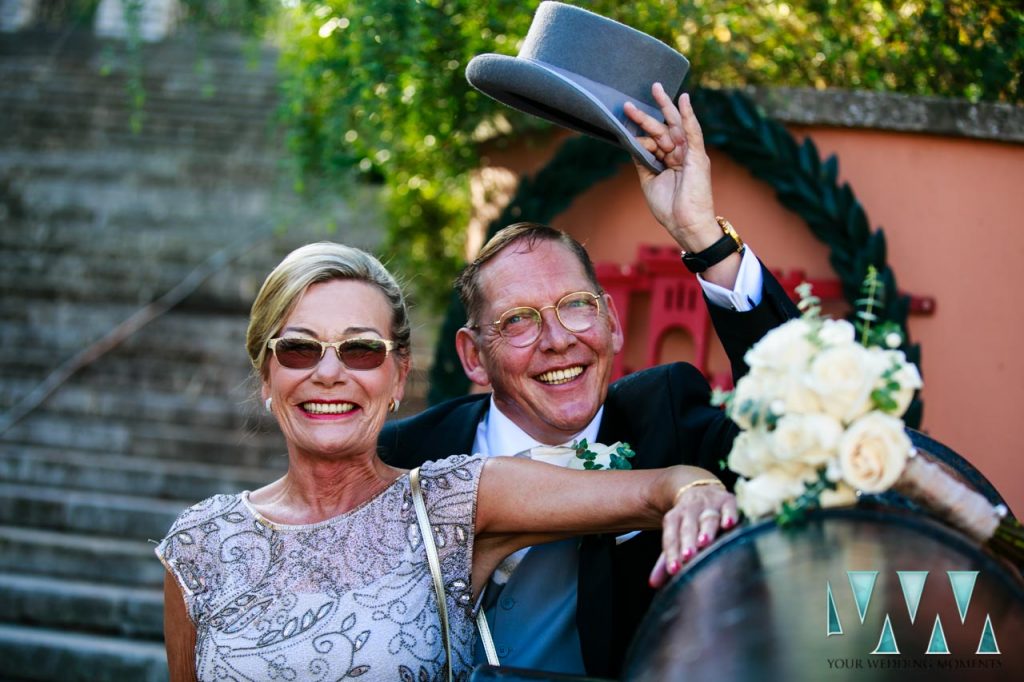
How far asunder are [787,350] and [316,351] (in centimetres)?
127

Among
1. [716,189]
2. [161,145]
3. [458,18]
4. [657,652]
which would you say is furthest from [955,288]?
[161,145]

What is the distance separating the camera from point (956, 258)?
168 inches

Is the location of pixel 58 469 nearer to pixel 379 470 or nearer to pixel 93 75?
pixel 379 470

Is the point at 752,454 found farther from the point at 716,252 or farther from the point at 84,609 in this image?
the point at 84,609

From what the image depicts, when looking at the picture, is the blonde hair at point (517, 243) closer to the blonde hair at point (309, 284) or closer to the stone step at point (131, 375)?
the blonde hair at point (309, 284)

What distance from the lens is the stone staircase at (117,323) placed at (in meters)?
5.67

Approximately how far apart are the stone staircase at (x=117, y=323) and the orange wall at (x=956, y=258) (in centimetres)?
249

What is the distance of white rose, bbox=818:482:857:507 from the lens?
1700 mm

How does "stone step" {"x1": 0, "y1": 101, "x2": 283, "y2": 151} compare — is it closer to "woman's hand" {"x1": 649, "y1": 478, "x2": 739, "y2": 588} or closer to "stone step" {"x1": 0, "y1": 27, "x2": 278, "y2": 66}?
"stone step" {"x1": 0, "y1": 27, "x2": 278, "y2": 66}

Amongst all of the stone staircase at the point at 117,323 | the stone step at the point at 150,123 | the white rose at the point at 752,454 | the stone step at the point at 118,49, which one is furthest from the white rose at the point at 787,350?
the stone step at the point at 118,49

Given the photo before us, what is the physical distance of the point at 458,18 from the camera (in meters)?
A: 5.07

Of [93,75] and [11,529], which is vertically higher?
[11,529]

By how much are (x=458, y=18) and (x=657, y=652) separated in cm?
383

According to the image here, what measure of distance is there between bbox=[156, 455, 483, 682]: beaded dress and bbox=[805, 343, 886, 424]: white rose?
106 cm
